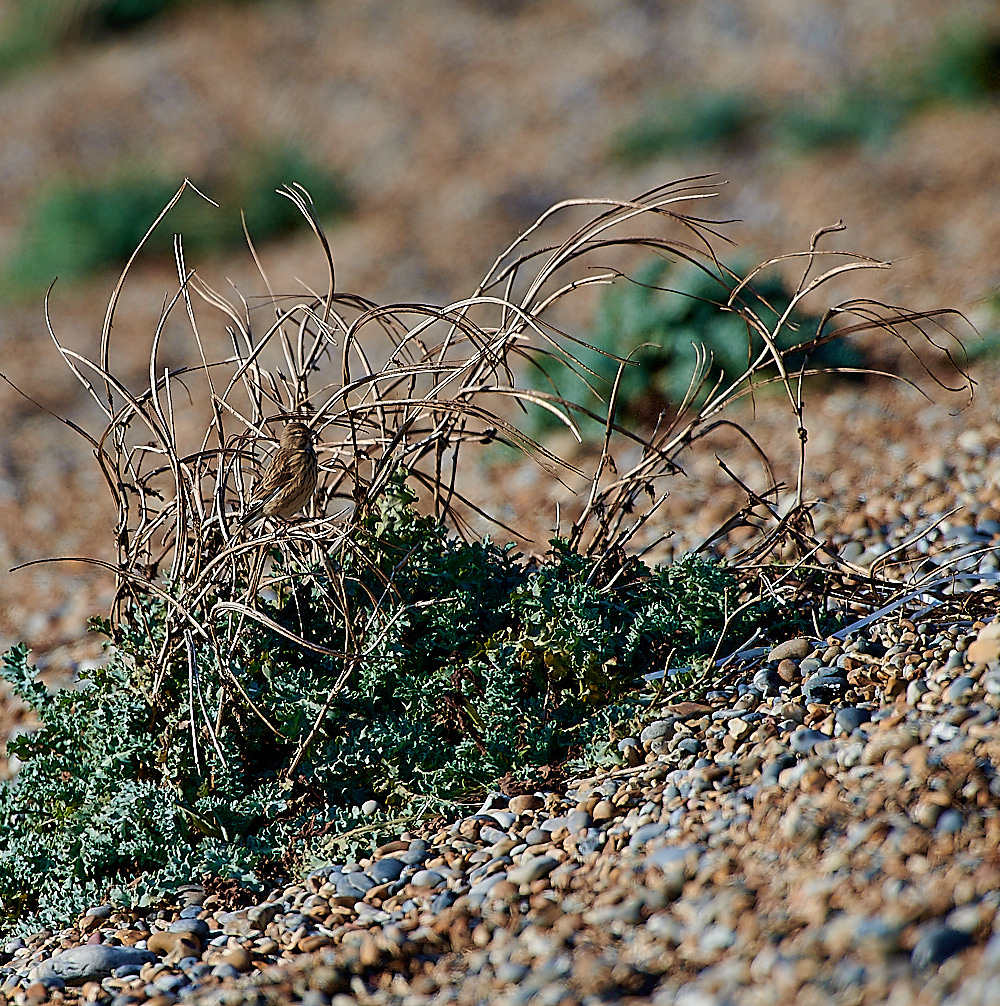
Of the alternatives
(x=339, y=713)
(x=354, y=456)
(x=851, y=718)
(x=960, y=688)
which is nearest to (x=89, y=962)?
(x=339, y=713)

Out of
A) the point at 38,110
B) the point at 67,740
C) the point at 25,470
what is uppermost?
the point at 38,110

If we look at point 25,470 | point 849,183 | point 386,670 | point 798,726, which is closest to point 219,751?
point 386,670

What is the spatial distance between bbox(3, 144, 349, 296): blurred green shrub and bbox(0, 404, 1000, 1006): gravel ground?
622cm

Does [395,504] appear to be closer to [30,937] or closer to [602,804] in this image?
[602,804]

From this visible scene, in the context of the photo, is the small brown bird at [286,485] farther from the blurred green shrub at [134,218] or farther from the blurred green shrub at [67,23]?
the blurred green shrub at [67,23]

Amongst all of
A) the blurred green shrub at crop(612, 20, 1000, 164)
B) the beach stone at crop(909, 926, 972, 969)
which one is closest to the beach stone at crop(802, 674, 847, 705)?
the beach stone at crop(909, 926, 972, 969)

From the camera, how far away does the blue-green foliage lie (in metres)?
2.33

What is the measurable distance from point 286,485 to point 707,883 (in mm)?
1084

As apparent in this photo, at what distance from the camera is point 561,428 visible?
185 inches

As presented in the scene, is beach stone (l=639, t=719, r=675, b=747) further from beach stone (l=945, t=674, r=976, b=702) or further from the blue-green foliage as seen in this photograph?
beach stone (l=945, t=674, r=976, b=702)

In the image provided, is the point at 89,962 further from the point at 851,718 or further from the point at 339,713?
the point at 851,718

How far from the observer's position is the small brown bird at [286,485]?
2.26m

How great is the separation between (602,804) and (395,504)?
2.66 feet

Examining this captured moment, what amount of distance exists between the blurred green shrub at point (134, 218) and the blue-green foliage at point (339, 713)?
5737 millimetres
